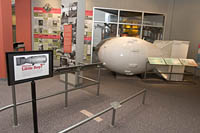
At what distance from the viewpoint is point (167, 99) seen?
3.42m

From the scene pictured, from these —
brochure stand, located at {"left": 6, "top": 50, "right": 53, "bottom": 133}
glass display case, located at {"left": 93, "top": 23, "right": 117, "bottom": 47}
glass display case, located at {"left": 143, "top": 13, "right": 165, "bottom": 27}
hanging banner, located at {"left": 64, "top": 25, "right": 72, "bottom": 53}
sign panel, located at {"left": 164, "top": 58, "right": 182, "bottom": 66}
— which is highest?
glass display case, located at {"left": 143, "top": 13, "right": 165, "bottom": 27}

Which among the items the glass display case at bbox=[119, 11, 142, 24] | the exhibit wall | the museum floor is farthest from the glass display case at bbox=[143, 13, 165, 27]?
the exhibit wall

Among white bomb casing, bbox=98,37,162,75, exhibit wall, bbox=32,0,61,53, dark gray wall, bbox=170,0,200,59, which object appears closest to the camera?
white bomb casing, bbox=98,37,162,75

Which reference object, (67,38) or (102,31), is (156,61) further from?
(102,31)

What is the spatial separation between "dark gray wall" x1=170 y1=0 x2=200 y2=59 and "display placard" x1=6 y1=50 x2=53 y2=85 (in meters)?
6.23

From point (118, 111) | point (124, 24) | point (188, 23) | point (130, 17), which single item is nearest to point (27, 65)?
point (118, 111)

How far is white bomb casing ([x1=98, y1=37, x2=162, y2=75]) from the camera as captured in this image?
4.20 metres

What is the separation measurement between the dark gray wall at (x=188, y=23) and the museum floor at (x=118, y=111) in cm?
258

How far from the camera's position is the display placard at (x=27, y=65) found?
46.5 inches

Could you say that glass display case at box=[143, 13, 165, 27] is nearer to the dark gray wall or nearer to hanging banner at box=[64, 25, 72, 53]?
the dark gray wall

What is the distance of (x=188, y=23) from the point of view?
6.06m

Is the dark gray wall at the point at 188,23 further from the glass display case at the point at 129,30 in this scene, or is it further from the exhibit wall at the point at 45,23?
the exhibit wall at the point at 45,23

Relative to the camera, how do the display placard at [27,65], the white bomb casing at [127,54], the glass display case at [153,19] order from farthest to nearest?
the glass display case at [153,19] < the white bomb casing at [127,54] < the display placard at [27,65]

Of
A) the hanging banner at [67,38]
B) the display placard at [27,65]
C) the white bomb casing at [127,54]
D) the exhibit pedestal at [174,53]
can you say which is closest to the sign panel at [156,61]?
the white bomb casing at [127,54]
